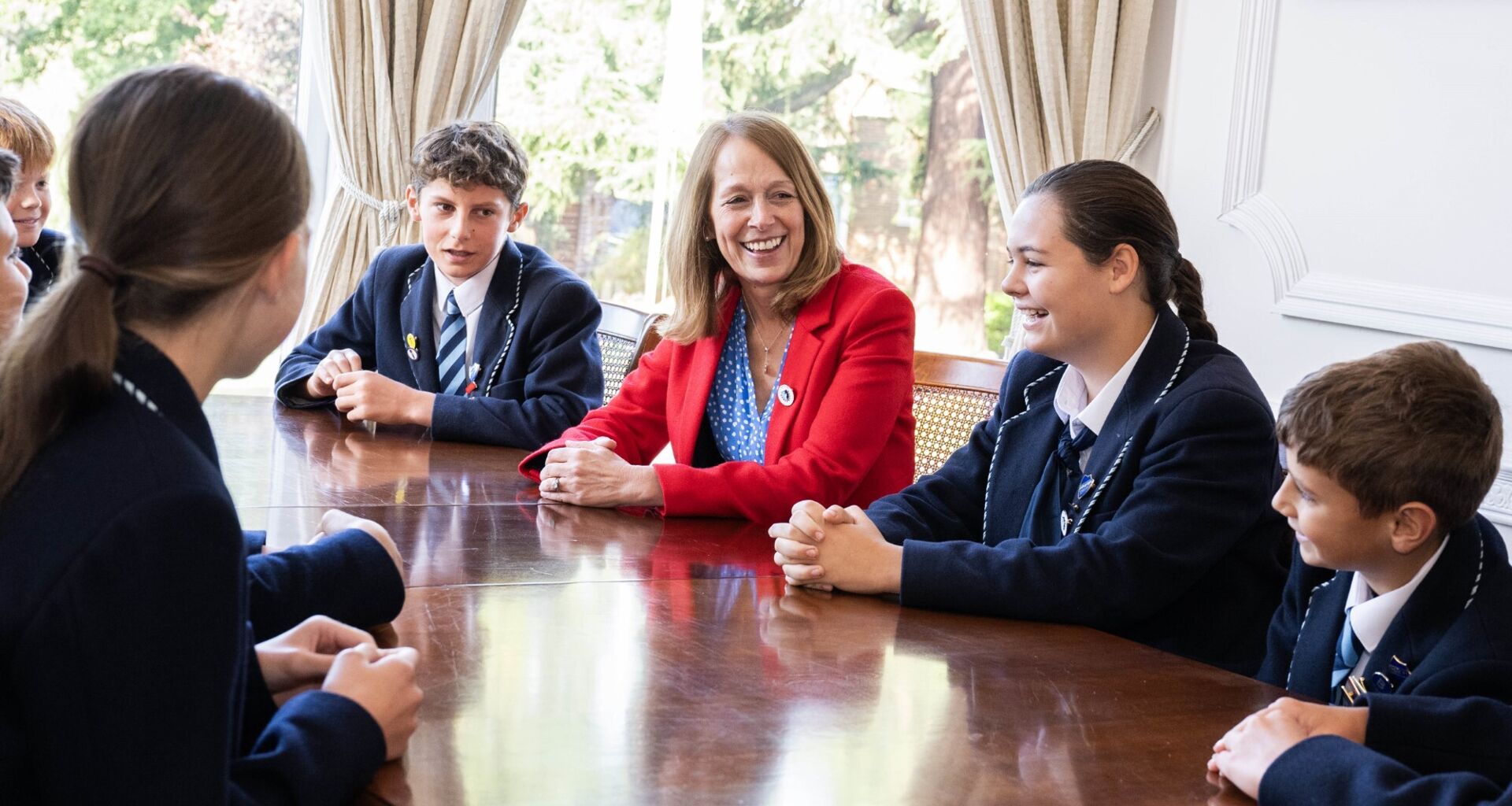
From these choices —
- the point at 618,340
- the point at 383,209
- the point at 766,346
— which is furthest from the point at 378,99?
the point at 766,346

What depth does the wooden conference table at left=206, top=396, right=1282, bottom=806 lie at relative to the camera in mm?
1105

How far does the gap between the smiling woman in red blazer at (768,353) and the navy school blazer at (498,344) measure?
0.16 meters

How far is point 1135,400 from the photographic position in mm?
1840

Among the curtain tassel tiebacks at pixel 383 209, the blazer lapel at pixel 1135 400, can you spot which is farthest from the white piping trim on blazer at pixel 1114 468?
the curtain tassel tiebacks at pixel 383 209

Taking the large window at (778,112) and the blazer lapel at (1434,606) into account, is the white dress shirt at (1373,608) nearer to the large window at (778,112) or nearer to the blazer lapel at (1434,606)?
the blazer lapel at (1434,606)

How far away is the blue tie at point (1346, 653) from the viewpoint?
149cm

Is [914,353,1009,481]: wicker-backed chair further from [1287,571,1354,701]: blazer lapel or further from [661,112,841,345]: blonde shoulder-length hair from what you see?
[1287,571,1354,701]: blazer lapel

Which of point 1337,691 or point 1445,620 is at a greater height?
point 1445,620

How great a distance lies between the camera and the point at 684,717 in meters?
1.22

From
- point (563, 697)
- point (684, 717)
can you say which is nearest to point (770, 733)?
point (684, 717)

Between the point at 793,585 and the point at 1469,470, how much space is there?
735 mm

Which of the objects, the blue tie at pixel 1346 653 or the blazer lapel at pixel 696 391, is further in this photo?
the blazer lapel at pixel 696 391

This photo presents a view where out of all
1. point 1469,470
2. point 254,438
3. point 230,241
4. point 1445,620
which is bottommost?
point 254,438

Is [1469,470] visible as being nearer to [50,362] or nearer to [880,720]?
[880,720]
